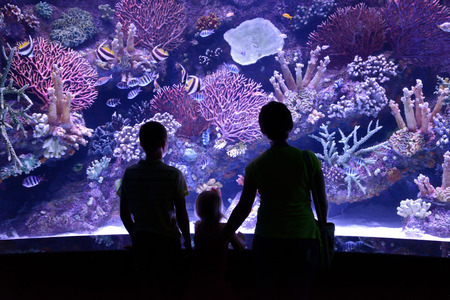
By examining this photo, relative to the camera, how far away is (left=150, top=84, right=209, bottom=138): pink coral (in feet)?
21.4

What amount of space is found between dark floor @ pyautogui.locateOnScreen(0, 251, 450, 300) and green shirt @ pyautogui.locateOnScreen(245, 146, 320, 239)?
1.08 ft

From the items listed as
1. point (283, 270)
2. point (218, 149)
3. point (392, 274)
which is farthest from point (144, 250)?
point (218, 149)

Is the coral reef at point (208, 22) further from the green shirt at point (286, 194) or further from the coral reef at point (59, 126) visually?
the green shirt at point (286, 194)

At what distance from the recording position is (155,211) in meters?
1.46

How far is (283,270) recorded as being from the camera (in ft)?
4.18

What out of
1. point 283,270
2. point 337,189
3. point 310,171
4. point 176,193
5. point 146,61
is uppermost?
point 146,61

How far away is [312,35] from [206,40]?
112 inches

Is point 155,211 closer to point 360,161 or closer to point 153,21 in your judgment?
point 360,161

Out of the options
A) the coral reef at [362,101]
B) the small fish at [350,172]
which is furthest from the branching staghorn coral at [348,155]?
the coral reef at [362,101]

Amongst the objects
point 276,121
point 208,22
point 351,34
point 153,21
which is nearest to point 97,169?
point 153,21

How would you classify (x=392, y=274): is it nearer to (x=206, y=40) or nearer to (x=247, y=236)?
(x=247, y=236)

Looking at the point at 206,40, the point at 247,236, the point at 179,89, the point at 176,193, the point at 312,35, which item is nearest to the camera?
the point at 176,193

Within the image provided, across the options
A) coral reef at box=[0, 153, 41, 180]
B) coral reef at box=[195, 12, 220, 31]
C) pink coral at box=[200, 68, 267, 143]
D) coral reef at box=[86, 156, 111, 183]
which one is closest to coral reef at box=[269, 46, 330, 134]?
pink coral at box=[200, 68, 267, 143]

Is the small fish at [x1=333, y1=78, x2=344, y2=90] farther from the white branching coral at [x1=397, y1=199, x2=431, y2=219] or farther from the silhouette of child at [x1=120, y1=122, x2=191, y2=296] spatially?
the silhouette of child at [x1=120, y1=122, x2=191, y2=296]
